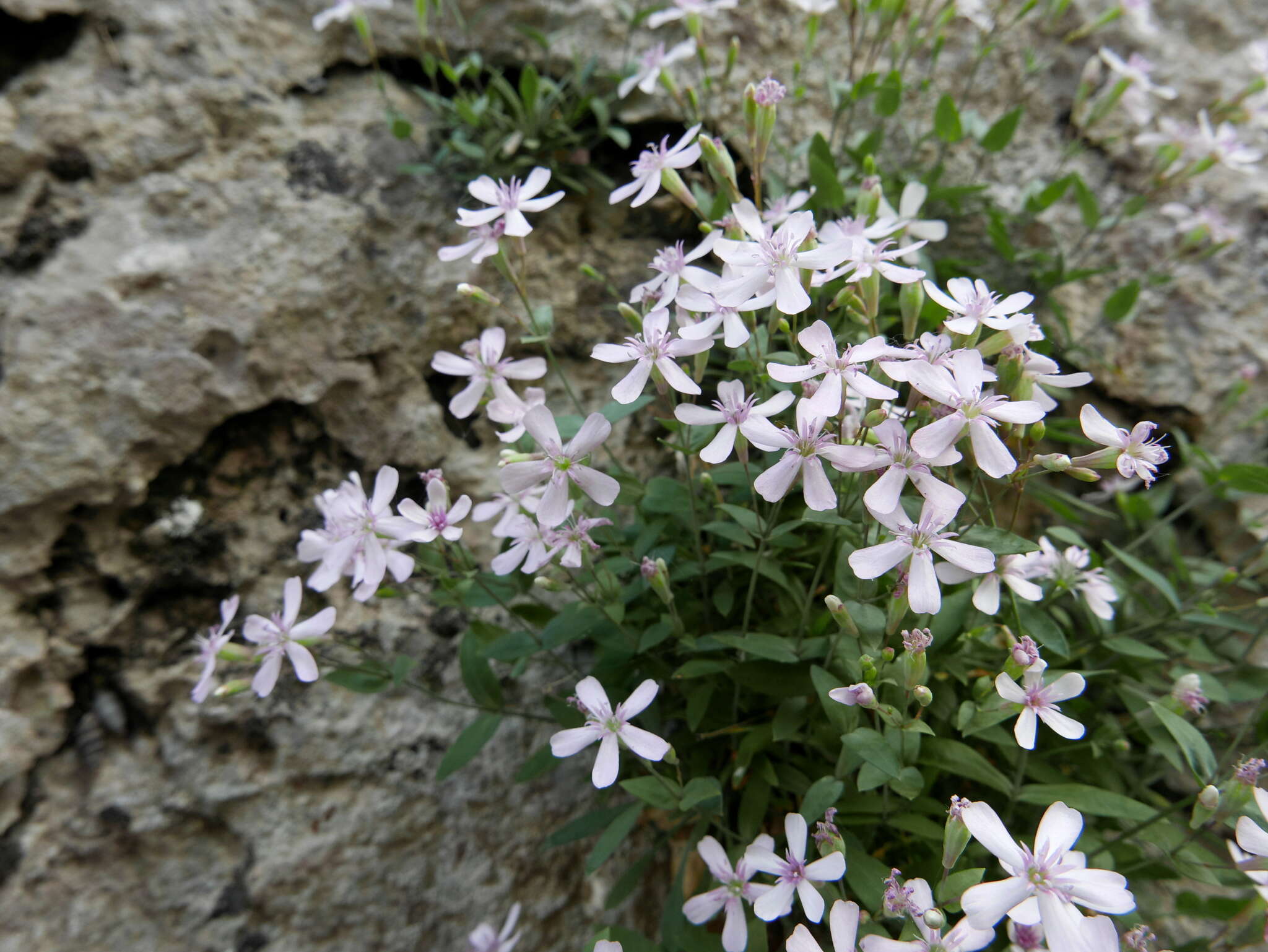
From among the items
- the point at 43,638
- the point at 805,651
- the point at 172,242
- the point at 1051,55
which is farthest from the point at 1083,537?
the point at 43,638

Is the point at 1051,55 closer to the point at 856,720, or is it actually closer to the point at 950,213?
the point at 950,213

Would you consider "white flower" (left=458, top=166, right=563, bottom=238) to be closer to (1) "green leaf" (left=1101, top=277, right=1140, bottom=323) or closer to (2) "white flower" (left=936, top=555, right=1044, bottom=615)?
(2) "white flower" (left=936, top=555, right=1044, bottom=615)

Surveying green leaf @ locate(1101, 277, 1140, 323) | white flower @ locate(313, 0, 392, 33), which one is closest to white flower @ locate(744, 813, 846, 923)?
green leaf @ locate(1101, 277, 1140, 323)

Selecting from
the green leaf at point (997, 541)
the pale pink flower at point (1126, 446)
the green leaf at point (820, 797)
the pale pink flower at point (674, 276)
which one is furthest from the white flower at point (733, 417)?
the green leaf at point (820, 797)

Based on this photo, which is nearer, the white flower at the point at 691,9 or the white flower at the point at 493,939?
the white flower at the point at 493,939

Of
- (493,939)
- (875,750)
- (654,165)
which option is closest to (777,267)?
(654,165)

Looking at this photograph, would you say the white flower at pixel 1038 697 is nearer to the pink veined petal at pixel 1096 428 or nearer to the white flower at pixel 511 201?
the pink veined petal at pixel 1096 428
